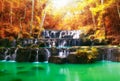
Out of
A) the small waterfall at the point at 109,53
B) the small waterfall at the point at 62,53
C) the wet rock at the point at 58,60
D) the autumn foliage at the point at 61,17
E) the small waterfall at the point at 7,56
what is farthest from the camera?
the autumn foliage at the point at 61,17

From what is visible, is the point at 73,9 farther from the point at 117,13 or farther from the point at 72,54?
the point at 72,54

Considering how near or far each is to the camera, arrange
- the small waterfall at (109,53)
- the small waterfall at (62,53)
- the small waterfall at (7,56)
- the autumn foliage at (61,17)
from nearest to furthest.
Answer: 1. the small waterfall at (62,53)
2. the small waterfall at (109,53)
3. the small waterfall at (7,56)
4. the autumn foliage at (61,17)

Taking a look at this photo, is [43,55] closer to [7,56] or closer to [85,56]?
[7,56]

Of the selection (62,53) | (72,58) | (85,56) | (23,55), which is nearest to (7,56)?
(23,55)

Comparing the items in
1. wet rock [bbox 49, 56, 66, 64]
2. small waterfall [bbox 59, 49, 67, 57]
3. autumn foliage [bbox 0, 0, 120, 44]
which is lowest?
wet rock [bbox 49, 56, 66, 64]

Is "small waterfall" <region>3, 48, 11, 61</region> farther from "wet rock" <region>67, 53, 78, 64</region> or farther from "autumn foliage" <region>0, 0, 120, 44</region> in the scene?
"autumn foliage" <region>0, 0, 120, 44</region>

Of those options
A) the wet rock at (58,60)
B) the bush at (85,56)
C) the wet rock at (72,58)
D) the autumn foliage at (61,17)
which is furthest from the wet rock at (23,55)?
Result: the autumn foliage at (61,17)

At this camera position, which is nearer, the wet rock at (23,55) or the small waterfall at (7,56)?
the wet rock at (23,55)

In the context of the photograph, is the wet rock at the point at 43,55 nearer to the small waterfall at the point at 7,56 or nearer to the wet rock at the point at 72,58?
the wet rock at the point at 72,58

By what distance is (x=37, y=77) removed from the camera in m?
7.08

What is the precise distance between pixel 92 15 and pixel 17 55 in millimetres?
6242

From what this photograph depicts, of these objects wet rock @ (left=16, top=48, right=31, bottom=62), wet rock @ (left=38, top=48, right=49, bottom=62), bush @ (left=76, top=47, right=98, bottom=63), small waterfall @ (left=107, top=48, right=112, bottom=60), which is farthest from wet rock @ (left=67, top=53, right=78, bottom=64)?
wet rock @ (left=16, top=48, right=31, bottom=62)

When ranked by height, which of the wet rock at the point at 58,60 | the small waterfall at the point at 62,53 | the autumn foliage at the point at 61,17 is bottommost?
the wet rock at the point at 58,60

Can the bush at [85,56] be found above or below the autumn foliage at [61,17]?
below
